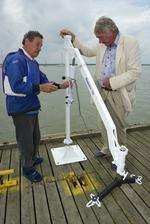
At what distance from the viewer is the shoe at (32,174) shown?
4387 millimetres

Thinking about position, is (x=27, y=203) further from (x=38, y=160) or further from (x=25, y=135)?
(x=38, y=160)

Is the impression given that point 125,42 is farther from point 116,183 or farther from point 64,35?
point 116,183

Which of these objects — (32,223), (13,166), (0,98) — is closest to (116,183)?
(32,223)

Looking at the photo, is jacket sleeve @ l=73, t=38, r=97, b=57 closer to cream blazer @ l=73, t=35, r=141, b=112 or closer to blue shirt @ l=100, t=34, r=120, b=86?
blue shirt @ l=100, t=34, r=120, b=86

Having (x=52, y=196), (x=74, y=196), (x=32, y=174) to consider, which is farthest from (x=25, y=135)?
(x=74, y=196)

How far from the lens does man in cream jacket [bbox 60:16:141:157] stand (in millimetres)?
4473

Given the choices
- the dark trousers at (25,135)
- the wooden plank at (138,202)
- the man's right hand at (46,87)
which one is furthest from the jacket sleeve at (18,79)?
the wooden plank at (138,202)

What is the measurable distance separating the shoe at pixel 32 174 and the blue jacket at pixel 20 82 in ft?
3.12

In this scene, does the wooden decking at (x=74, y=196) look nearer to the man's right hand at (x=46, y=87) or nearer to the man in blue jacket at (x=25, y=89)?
the man in blue jacket at (x=25, y=89)

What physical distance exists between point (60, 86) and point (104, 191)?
70.1 inches

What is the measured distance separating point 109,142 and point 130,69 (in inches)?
59.4

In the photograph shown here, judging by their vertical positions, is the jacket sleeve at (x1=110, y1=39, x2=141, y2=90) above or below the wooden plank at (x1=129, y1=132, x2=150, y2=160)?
above

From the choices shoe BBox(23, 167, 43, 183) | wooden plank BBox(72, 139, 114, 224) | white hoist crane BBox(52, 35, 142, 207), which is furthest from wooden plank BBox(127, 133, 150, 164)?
shoe BBox(23, 167, 43, 183)

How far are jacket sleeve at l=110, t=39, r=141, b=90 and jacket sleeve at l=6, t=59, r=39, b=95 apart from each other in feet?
4.40
